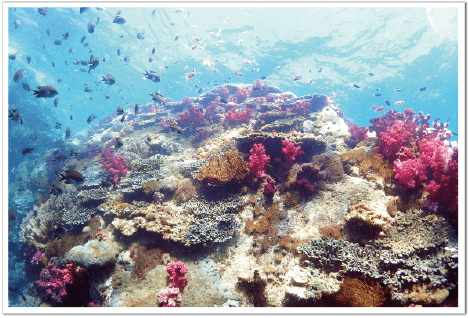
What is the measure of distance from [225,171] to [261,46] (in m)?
39.5

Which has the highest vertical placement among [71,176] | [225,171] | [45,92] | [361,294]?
[45,92]

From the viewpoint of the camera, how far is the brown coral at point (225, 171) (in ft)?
19.3

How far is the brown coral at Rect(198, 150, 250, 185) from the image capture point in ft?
19.3

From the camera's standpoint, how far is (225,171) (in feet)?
19.7

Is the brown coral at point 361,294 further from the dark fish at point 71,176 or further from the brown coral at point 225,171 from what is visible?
the dark fish at point 71,176

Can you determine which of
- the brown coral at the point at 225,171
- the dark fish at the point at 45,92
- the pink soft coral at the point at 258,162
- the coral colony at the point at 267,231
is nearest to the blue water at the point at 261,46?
the dark fish at the point at 45,92

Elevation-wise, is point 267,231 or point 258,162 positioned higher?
point 258,162

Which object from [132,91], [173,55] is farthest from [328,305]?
[132,91]

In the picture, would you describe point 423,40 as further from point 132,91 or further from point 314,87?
point 132,91

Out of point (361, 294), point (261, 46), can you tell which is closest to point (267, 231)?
point (361, 294)

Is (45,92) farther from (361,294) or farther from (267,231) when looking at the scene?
(361,294)

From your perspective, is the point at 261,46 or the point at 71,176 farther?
the point at 261,46

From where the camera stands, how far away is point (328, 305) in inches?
135

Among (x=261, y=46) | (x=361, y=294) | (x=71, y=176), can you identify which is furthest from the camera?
(x=261, y=46)
